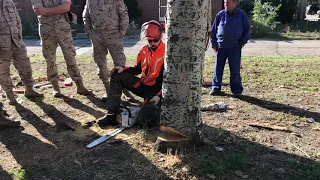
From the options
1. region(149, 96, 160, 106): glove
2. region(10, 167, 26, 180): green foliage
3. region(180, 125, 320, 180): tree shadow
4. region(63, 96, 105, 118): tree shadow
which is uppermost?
region(149, 96, 160, 106): glove

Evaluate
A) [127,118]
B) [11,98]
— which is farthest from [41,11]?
[127,118]

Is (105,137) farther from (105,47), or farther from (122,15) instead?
(122,15)

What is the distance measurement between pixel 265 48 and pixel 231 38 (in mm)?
7168

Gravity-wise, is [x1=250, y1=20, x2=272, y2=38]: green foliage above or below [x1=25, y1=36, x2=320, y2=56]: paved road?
above

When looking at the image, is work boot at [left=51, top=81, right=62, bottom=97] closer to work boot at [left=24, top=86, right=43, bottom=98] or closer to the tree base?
work boot at [left=24, top=86, right=43, bottom=98]

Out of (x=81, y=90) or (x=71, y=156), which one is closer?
(x=71, y=156)

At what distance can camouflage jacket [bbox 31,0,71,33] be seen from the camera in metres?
5.18

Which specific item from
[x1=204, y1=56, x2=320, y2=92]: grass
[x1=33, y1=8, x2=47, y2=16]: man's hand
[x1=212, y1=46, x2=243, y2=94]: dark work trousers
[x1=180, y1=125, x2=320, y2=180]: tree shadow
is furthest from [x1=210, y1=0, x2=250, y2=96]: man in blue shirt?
[x1=33, y1=8, x2=47, y2=16]: man's hand

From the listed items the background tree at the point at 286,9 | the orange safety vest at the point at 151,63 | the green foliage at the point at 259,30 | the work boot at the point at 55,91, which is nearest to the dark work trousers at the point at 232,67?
the orange safety vest at the point at 151,63

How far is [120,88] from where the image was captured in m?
4.57

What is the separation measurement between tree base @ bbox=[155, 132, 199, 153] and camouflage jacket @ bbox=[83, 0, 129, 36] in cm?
215

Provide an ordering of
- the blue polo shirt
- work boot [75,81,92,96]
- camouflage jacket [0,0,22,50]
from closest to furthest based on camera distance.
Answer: camouflage jacket [0,0,22,50], the blue polo shirt, work boot [75,81,92,96]

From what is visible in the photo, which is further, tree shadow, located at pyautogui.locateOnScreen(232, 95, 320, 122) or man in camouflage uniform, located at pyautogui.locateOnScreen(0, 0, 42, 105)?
tree shadow, located at pyautogui.locateOnScreen(232, 95, 320, 122)

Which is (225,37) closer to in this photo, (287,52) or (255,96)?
(255,96)
